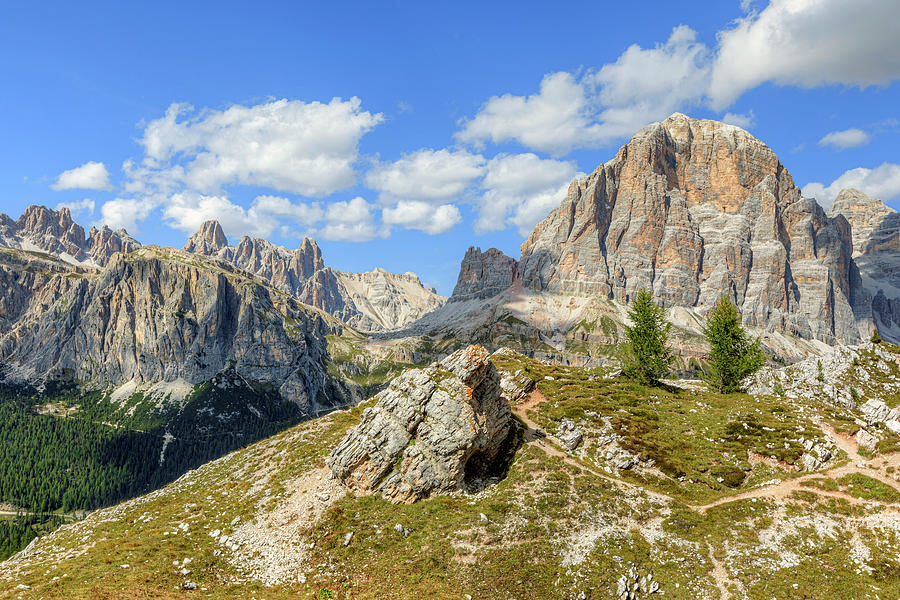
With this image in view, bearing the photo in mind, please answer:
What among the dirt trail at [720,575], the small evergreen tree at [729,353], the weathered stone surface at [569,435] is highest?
the small evergreen tree at [729,353]

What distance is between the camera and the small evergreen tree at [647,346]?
263 ft

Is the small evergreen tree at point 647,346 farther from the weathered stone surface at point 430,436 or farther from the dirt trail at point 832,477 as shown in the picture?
the weathered stone surface at point 430,436

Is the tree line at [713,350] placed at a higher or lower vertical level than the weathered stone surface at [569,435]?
higher

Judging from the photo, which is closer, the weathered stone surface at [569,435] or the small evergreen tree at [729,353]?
the weathered stone surface at [569,435]

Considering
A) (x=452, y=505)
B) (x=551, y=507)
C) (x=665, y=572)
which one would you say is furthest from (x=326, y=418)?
(x=665, y=572)

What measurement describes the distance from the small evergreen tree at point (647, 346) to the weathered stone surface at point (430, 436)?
36.9 m

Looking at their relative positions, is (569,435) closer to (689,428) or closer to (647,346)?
(689,428)

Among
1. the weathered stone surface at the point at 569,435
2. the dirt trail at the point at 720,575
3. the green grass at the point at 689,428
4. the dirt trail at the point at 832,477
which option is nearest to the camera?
the dirt trail at the point at 720,575

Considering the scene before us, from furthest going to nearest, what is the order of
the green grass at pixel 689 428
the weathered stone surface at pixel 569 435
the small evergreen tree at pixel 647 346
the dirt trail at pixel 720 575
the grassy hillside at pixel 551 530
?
the small evergreen tree at pixel 647 346, the weathered stone surface at pixel 569 435, the green grass at pixel 689 428, the grassy hillside at pixel 551 530, the dirt trail at pixel 720 575

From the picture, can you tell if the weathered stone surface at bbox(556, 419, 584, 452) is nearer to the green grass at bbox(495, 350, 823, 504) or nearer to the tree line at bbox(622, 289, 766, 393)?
the green grass at bbox(495, 350, 823, 504)

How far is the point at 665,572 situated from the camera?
36.2 meters

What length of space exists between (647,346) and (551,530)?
49.3 m

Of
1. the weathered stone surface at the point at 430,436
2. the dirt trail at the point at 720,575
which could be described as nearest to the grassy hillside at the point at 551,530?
the dirt trail at the point at 720,575

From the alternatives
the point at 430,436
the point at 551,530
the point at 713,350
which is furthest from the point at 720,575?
the point at 713,350
